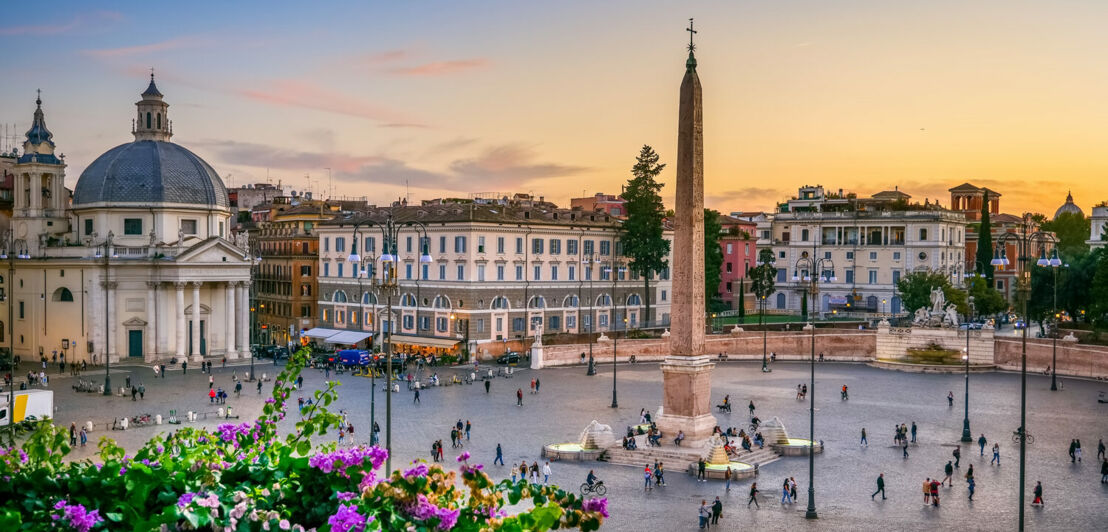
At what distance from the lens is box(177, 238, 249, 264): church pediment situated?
54.6 metres

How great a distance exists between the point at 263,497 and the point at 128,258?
Result: 50508mm

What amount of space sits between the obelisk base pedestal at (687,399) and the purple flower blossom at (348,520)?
22.4 metres

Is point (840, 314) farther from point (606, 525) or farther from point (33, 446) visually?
point (33, 446)

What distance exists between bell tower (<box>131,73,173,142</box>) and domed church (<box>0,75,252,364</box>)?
5 centimetres

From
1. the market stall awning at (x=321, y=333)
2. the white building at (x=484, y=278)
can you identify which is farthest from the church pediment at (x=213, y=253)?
the white building at (x=484, y=278)

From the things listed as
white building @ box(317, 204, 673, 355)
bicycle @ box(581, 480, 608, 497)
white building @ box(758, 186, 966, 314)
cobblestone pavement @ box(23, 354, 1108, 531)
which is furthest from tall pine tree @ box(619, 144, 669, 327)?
bicycle @ box(581, 480, 608, 497)

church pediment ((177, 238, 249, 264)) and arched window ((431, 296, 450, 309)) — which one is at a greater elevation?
church pediment ((177, 238, 249, 264))

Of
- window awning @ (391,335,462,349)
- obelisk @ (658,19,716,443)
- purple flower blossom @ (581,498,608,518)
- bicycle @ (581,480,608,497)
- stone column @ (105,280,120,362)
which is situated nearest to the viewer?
purple flower blossom @ (581,498,608,518)

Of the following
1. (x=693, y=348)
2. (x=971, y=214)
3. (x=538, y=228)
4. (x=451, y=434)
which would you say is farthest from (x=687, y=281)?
(x=971, y=214)

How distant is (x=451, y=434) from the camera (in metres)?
31.3

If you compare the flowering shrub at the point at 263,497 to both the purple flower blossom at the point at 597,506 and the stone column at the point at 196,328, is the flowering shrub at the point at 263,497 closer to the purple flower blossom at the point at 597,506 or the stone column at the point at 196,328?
the purple flower blossom at the point at 597,506

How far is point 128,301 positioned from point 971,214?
75296mm

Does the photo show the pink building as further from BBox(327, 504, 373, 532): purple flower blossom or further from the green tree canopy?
BBox(327, 504, 373, 532): purple flower blossom

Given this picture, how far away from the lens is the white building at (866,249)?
7812 cm
